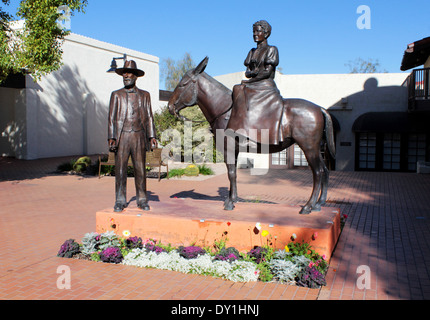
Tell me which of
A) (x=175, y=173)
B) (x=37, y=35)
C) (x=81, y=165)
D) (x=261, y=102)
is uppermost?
(x=37, y=35)

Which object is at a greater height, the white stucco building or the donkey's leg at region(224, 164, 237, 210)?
the white stucco building

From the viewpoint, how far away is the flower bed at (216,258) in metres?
4.66

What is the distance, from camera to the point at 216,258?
5.02 metres

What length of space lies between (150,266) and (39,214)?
435cm

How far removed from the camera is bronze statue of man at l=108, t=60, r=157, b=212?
20.1 ft

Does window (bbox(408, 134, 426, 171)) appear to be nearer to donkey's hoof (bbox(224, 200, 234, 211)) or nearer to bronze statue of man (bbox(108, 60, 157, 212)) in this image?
donkey's hoof (bbox(224, 200, 234, 211))

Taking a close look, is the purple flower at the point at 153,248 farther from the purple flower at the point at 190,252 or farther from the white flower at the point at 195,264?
the purple flower at the point at 190,252

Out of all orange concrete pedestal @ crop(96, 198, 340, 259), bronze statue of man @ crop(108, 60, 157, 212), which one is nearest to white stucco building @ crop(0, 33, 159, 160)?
bronze statue of man @ crop(108, 60, 157, 212)

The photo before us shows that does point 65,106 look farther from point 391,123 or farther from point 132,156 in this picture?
point 132,156

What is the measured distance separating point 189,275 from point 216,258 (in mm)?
409

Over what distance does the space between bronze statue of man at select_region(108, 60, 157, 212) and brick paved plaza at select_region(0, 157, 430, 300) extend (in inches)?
52.3

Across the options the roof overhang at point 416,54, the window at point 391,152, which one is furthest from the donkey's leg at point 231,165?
the window at point 391,152

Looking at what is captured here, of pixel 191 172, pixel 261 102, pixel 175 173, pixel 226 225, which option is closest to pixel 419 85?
pixel 191 172

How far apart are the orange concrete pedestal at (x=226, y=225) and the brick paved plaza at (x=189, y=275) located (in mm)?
555
